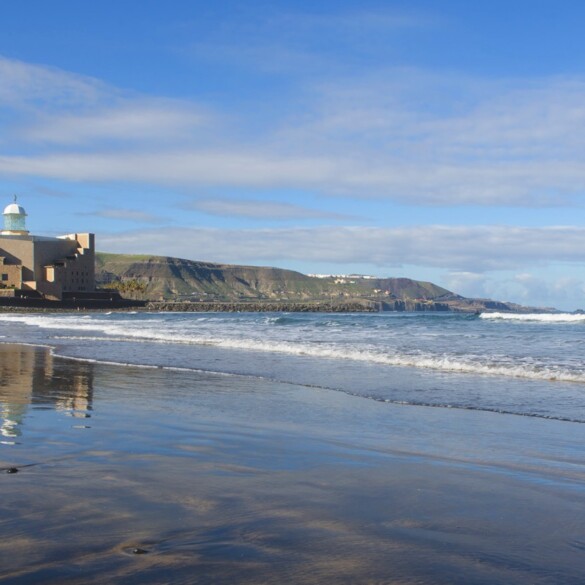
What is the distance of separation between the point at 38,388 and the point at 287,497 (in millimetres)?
7147

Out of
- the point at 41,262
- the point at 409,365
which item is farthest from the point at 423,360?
the point at 41,262

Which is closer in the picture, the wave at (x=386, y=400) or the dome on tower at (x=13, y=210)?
the wave at (x=386, y=400)

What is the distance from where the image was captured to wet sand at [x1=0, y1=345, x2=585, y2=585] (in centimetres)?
345

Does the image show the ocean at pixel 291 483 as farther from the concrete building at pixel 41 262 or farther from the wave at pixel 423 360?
the concrete building at pixel 41 262

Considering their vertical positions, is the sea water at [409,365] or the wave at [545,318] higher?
the wave at [545,318]

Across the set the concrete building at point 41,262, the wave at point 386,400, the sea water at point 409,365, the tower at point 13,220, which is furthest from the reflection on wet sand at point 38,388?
the tower at point 13,220

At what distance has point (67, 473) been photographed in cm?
511

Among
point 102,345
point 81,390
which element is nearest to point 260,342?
point 102,345

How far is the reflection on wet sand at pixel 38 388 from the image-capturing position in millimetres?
7820

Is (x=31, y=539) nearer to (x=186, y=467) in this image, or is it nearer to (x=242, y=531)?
(x=242, y=531)

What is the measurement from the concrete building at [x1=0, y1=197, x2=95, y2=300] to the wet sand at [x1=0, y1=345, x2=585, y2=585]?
91.6 metres

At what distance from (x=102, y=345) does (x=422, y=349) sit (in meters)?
10.3

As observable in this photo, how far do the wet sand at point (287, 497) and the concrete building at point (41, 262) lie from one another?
9164 centimetres

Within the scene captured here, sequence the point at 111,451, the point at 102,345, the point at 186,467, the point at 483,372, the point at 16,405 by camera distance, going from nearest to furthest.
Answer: the point at 186,467, the point at 111,451, the point at 16,405, the point at 483,372, the point at 102,345
